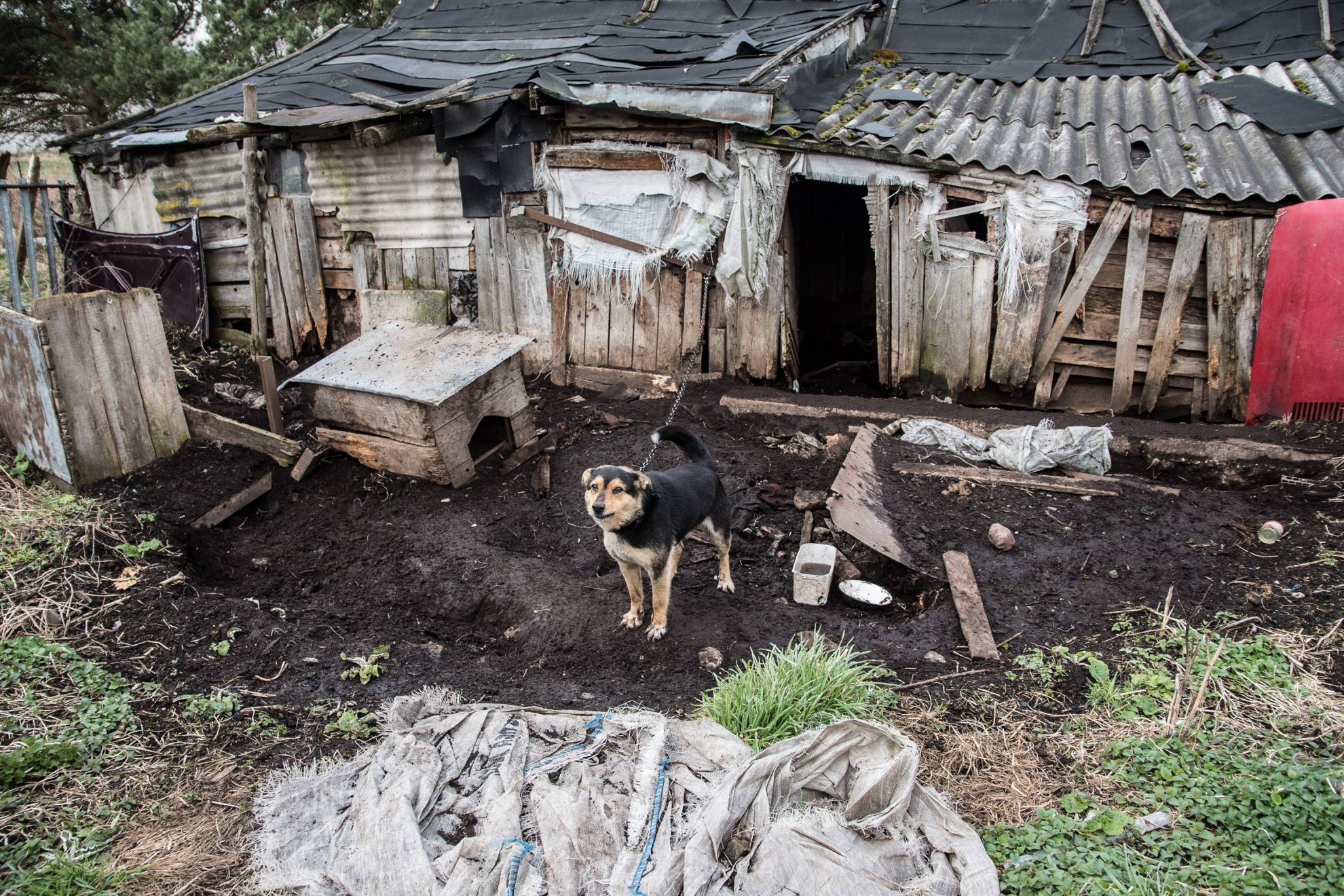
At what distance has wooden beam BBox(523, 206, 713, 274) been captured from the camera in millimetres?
7914

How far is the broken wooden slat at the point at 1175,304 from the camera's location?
6.80m

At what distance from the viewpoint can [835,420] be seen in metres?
7.28

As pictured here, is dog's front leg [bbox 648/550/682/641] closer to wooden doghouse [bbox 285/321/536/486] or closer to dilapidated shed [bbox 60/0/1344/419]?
wooden doghouse [bbox 285/321/536/486]

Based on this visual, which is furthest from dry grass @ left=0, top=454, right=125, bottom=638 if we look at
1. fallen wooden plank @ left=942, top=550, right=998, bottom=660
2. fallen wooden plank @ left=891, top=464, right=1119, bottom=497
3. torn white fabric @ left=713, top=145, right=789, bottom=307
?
fallen wooden plank @ left=891, top=464, right=1119, bottom=497

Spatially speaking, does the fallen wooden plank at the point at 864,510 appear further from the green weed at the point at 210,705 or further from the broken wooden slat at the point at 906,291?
the green weed at the point at 210,705

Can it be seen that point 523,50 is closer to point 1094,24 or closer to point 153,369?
point 153,369

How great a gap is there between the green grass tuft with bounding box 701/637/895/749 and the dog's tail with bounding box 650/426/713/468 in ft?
5.07

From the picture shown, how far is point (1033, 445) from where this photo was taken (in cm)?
642

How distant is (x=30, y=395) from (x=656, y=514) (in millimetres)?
4538

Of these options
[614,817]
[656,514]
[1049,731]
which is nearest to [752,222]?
[656,514]

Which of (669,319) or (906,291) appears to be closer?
(906,291)

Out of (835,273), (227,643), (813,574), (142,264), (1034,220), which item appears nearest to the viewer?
(227,643)

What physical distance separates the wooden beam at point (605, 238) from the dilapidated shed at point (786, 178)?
0.04 m

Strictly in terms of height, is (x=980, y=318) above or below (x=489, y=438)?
above
